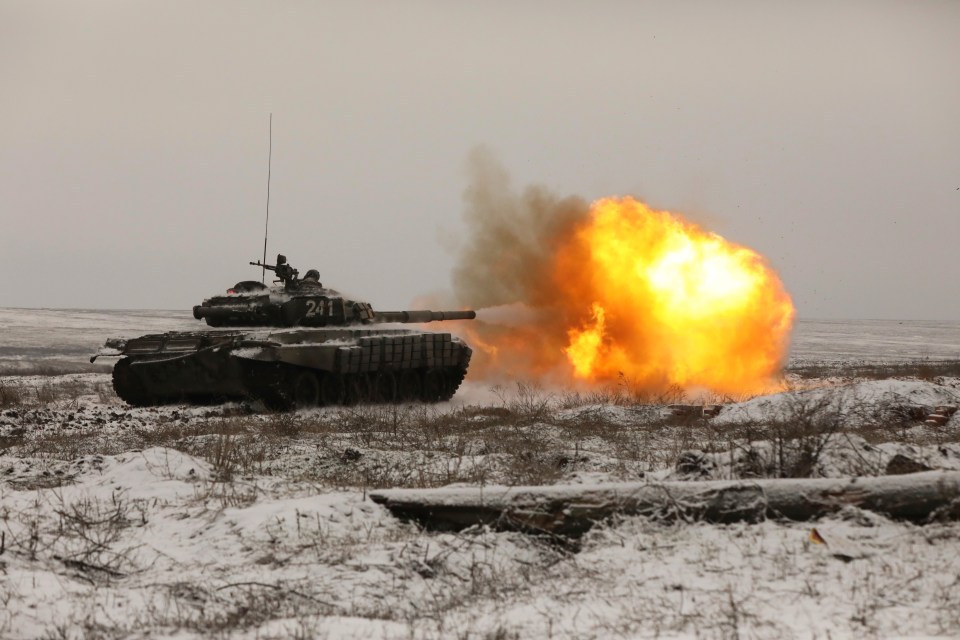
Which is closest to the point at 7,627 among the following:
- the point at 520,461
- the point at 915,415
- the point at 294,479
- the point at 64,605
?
the point at 64,605

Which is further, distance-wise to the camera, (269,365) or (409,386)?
(409,386)

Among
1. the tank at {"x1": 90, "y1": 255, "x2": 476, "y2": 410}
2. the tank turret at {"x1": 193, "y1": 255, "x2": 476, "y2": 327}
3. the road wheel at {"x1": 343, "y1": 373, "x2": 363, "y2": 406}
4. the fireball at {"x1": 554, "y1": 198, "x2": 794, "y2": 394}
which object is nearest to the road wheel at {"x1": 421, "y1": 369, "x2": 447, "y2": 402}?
the tank at {"x1": 90, "y1": 255, "x2": 476, "y2": 410}

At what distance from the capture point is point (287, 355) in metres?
17.5

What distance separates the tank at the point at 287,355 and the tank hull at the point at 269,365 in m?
0.02

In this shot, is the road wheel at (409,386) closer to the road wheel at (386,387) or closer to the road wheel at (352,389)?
the road wheel at (386,387)

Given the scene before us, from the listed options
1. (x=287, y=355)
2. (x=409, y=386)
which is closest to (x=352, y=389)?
(x=409, y=386)

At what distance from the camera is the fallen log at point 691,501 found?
6.03 meters

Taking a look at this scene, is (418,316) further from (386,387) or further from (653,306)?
(653,306)

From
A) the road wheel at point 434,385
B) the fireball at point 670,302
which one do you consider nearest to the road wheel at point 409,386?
the road wheel at point 434,385

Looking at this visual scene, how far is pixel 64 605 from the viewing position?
5.22 m

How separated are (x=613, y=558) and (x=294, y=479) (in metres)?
3.71

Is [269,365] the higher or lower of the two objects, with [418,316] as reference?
lower

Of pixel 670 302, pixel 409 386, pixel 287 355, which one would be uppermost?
pixel 670 302

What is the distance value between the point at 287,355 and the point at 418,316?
657 centimetres
